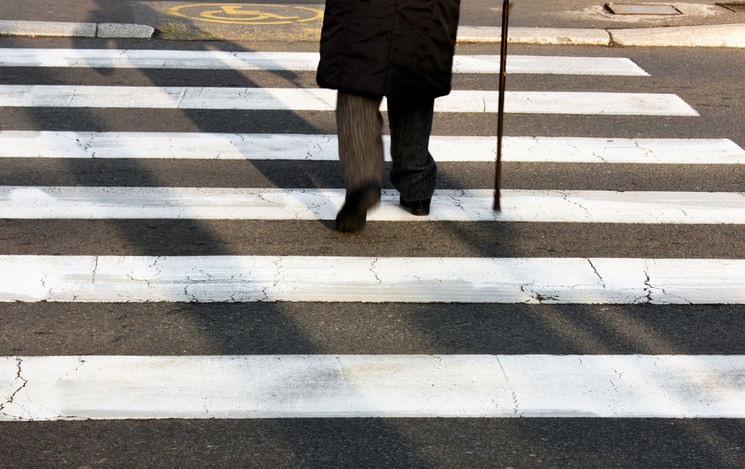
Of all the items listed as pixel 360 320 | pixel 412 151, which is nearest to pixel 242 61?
pixel 412 151

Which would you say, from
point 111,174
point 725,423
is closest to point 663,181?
point 725,423

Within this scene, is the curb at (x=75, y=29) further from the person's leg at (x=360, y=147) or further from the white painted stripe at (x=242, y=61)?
the person's leg at (x=360, y=147)

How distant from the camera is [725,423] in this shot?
2.70 m

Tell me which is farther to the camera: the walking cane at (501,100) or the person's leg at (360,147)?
the walking cane at (501,100)

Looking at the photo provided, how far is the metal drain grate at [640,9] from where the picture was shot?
888 cm

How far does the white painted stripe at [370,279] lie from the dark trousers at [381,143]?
1.44 ft

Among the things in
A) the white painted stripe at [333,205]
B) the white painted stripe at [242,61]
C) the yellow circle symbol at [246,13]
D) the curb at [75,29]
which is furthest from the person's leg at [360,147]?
the yellow circle symbol at [246,13]

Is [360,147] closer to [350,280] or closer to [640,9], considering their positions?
[350,280]

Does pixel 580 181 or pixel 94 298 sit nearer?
pixel 94 298

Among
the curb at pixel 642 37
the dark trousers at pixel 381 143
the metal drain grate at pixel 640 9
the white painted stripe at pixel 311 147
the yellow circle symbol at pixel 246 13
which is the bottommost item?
the white painted stripe at pixel 311 147

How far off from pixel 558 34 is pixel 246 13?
10.7 ft

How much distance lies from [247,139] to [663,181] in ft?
8.66

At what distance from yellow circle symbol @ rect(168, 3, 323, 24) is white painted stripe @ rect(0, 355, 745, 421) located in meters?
5.98

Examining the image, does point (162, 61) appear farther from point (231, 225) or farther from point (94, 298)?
point (94, 298)
